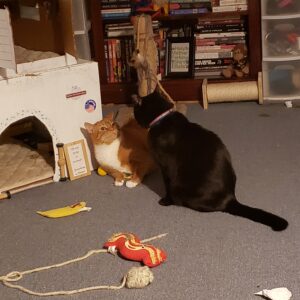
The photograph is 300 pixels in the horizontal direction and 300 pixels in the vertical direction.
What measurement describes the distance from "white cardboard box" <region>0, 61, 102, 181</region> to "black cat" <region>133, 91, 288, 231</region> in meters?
0.40

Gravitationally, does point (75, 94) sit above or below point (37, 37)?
below

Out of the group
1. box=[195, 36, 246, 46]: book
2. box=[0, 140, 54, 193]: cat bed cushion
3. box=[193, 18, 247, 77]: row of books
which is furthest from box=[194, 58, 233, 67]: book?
box=[0, 140, 54, 193]: cat bed cushion

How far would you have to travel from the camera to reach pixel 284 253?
5.74 feet

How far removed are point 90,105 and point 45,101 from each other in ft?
0.76

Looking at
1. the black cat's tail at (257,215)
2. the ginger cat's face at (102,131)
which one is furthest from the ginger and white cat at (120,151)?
the black cat's tail at (257,215)

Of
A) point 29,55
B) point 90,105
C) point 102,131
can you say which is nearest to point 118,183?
point 102,131

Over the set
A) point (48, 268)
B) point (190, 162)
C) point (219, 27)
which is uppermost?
point (219, 27)

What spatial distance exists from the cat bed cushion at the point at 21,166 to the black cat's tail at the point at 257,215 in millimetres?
888

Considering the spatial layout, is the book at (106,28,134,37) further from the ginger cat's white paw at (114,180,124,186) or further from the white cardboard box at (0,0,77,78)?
the ginger cat's white paw at (114,180,124,186)

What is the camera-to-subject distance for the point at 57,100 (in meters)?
2.30

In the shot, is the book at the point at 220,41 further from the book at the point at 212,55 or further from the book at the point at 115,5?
the book at the point at 115,5

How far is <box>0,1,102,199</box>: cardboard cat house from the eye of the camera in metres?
2.17

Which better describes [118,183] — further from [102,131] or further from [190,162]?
[190,162]

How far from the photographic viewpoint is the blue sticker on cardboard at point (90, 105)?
240 cm
